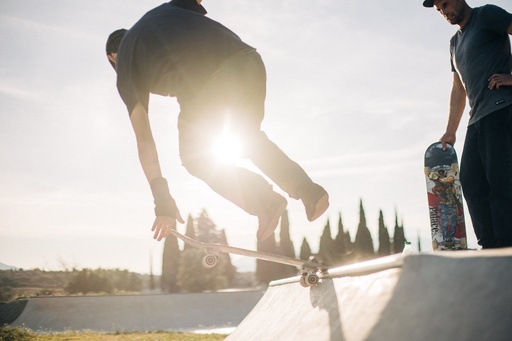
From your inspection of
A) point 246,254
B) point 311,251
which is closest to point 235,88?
point 246,254

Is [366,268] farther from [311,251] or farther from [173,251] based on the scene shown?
[311,251]

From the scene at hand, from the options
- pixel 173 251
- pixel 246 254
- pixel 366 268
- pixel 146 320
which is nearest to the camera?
pixel 366 268

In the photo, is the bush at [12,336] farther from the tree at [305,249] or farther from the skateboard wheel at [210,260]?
the tree at [305,249]

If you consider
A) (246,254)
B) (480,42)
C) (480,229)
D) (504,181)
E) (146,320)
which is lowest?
(146,320)

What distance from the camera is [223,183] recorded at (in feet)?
8.59

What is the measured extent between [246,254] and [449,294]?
1590 mm

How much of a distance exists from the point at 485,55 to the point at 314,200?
7.22 feet

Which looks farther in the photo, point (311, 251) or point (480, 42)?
point (311, 251)

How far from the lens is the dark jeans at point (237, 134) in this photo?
7.65 feet

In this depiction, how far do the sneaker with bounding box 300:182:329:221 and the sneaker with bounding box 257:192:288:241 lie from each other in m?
0.14

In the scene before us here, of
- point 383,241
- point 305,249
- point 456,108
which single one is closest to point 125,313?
point 456,108

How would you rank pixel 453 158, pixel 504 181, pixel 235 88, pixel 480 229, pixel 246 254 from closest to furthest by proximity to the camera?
pixel 235 88
pixel 246 254
pixel 504 181
pixel 480 229
pixel 453 158

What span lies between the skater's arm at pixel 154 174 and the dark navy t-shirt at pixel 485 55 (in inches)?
103

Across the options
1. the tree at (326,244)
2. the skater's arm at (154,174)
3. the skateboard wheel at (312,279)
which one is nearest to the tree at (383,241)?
the tree at (326,244)
